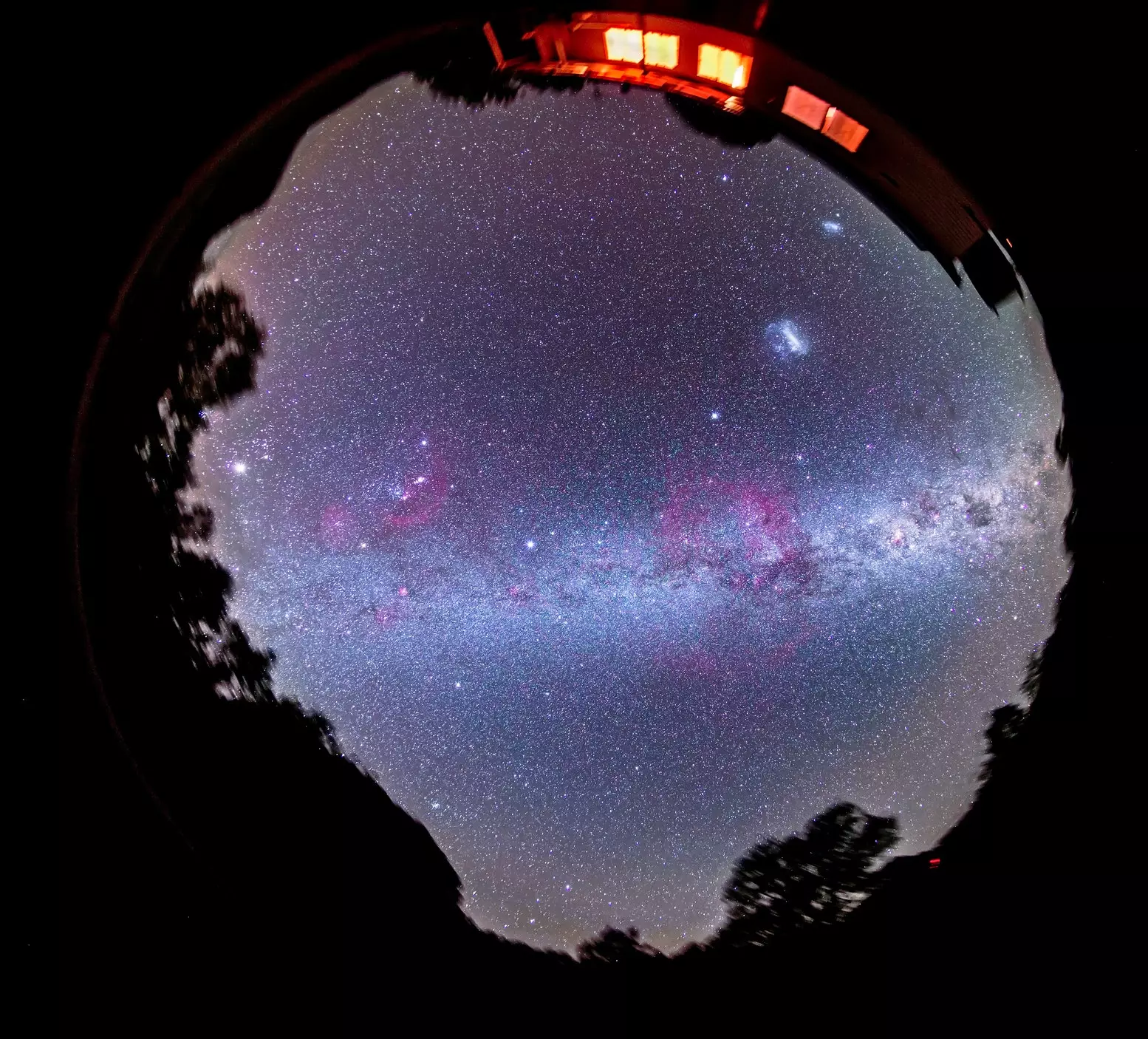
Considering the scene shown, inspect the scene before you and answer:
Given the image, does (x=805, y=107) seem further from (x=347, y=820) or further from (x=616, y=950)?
(x=347, y=820)

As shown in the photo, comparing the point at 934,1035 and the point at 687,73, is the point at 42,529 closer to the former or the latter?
the point at 687,73

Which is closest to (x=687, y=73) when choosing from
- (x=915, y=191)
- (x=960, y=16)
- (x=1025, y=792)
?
(x=960, y=16)

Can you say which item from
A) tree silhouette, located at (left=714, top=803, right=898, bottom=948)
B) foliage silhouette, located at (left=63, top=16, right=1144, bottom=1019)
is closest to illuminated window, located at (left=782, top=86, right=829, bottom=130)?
foliage silhouette, located at (left=63, top=16, right=1144, bottom=1019)

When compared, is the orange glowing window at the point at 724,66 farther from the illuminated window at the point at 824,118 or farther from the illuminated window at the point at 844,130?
the illuminated window at the point at 844,130

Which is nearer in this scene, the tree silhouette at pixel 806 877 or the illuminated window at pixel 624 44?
the illuminated window at pixel 624 44

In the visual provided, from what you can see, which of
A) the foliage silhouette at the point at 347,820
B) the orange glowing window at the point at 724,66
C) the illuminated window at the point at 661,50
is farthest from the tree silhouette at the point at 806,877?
the illuminated window at the point at 661,50

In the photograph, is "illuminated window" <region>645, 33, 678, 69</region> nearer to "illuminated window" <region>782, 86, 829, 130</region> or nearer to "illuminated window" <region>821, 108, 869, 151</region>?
"illuminated window" <region>782, 86, 829, 130</region>

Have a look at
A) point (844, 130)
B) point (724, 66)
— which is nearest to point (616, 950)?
point (844, 130)
